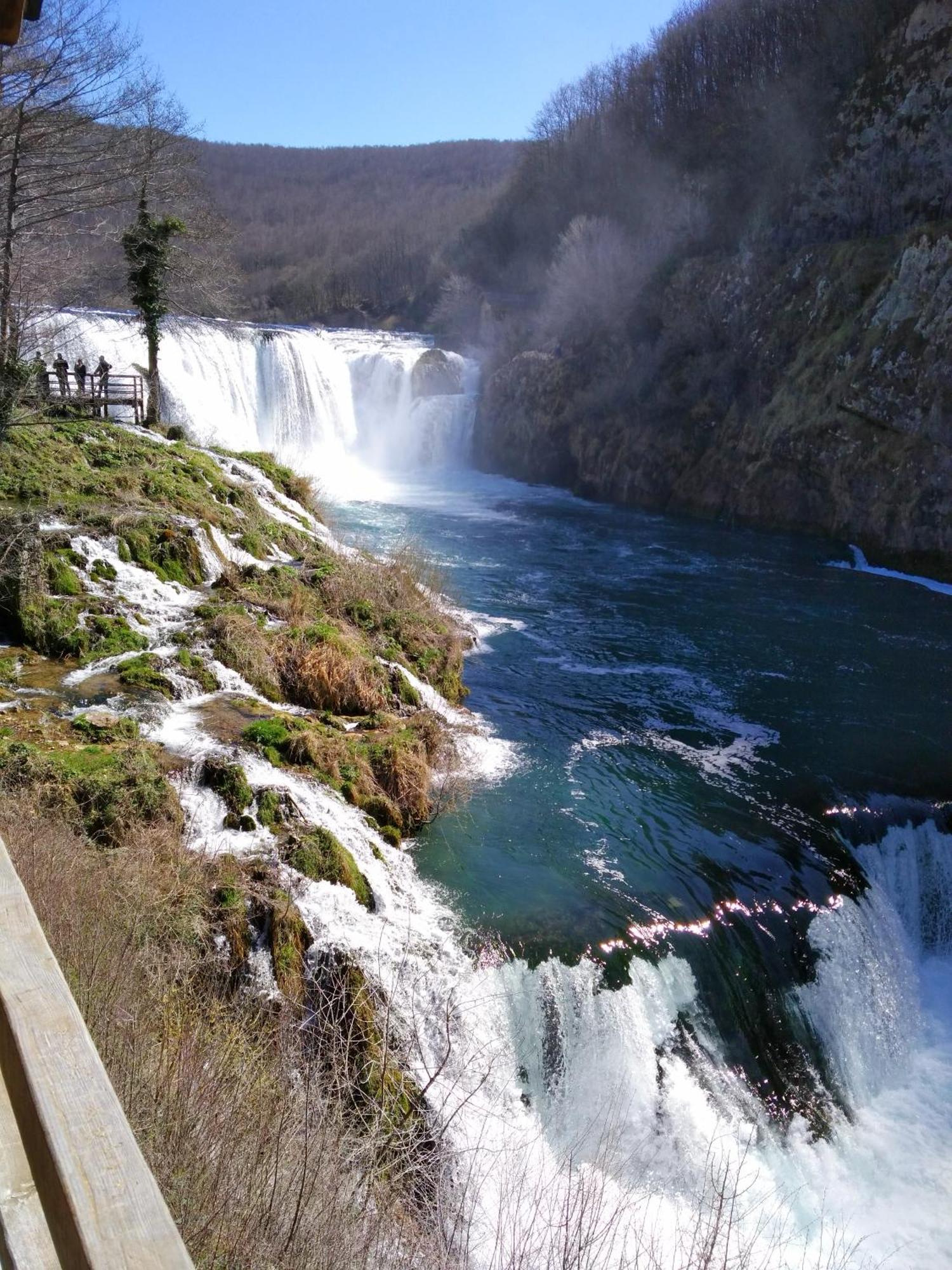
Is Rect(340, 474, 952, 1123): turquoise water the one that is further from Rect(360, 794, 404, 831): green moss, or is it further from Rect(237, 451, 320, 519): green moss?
Rect(237, 451, 320, 519): green moss

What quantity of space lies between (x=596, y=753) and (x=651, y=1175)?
5413 mm

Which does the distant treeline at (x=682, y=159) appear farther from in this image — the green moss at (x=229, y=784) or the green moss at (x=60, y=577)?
the green moss at (x=229, y=784)

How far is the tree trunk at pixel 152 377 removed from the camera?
65.7ft

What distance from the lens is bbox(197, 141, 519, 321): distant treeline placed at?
2613 inches

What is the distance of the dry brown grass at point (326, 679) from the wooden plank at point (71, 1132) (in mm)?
9008

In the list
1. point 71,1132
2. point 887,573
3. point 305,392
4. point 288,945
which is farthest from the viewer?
point 305,392

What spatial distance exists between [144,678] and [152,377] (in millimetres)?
12537

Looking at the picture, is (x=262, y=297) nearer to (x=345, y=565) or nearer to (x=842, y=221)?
(x=842, y=221)

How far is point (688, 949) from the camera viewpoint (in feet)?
27.0

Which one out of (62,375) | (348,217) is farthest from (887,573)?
(348,217)

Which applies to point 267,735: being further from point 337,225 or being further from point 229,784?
point 337,225

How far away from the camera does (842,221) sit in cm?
2833

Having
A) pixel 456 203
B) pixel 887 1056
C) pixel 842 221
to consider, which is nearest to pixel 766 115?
pixel 842 221

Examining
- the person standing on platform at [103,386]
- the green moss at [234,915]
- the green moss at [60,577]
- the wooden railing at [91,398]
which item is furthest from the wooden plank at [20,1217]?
the person standing on platform at [103,386]
